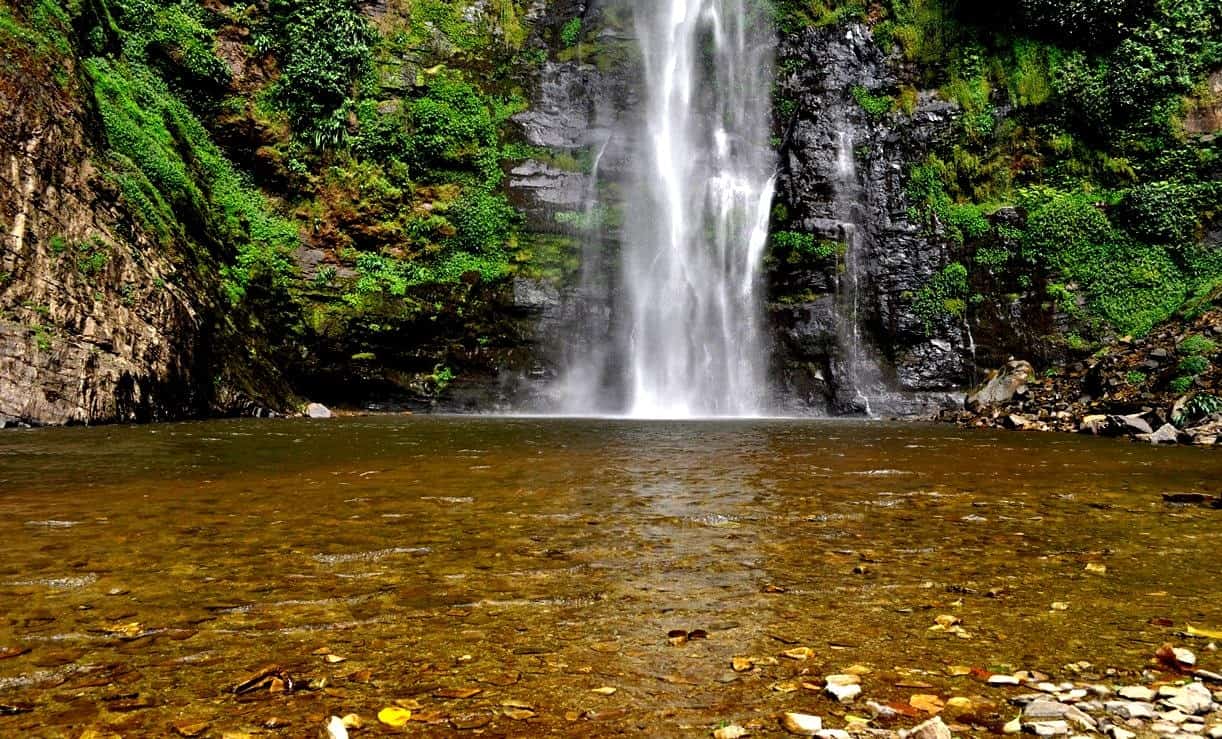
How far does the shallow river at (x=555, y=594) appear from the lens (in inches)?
67.6

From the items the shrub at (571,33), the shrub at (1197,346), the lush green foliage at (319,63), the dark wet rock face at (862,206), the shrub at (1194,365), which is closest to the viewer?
the shrub at (1194,365)

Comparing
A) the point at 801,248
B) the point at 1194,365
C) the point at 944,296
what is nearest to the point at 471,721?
the point at 1194,365

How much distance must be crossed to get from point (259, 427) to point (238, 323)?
17.1 ft

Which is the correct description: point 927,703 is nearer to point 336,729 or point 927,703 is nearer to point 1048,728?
point 1048,728

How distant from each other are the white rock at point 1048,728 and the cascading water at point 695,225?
16641 mm

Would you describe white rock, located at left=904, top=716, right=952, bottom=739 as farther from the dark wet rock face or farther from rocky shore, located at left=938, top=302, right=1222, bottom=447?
the dark wet rock face

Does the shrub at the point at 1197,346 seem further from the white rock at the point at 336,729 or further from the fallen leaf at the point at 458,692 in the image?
the white rock at the point at 336,729

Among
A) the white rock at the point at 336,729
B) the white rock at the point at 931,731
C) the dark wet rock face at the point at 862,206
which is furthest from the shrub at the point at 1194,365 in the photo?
the white rock at the point at 336,729

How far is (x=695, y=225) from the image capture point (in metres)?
21.4

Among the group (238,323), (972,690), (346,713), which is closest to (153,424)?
(238,323)

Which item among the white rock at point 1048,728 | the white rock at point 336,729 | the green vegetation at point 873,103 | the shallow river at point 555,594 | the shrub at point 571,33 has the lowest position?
the shallow river at point 555,594

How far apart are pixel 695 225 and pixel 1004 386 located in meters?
9.88

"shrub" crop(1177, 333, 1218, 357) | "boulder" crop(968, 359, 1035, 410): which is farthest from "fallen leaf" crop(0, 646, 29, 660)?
"boulder" crop(968, 359, 1035, 410)

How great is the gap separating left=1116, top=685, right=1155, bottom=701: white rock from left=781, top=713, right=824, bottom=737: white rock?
2.65 feet
